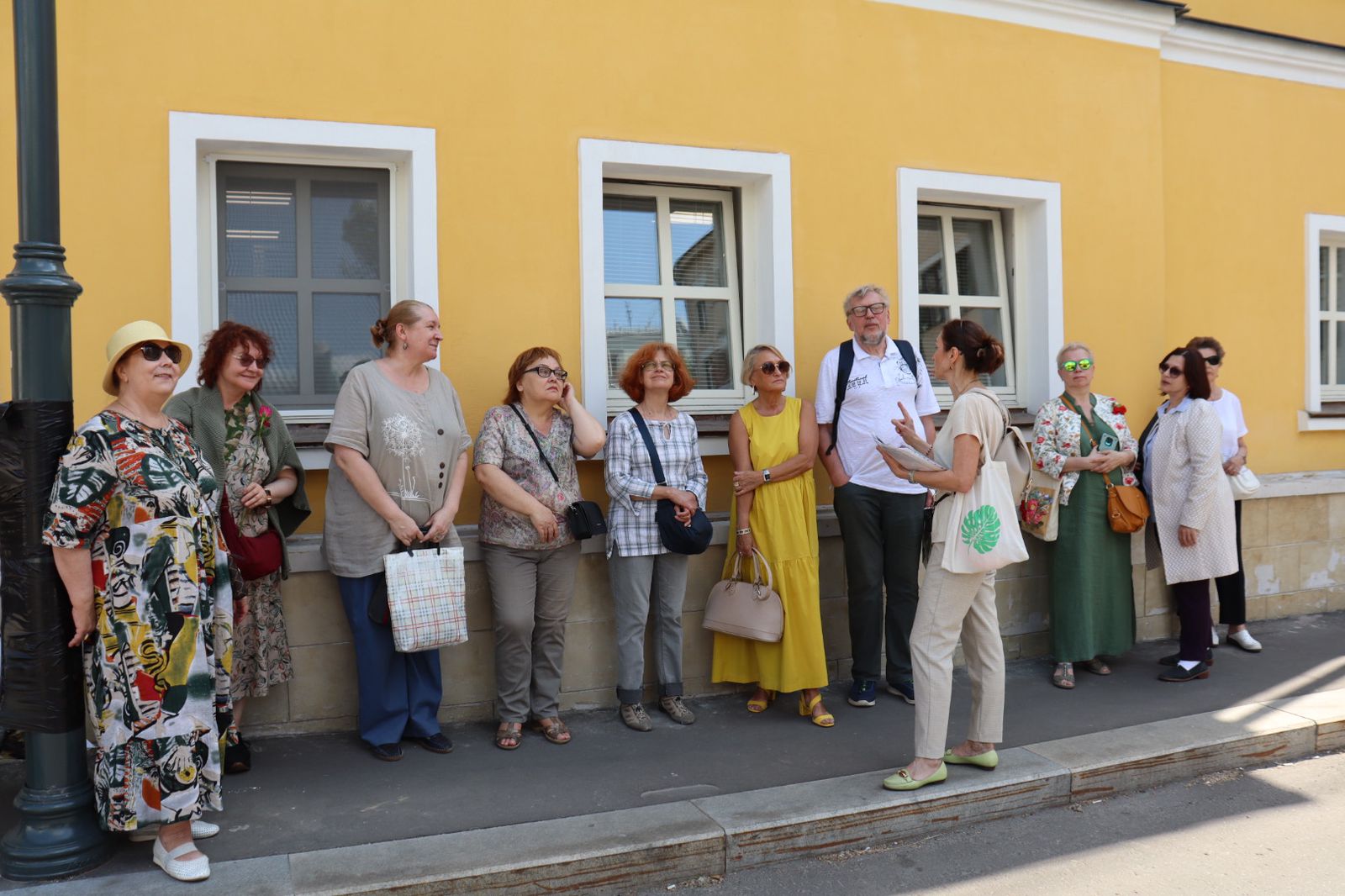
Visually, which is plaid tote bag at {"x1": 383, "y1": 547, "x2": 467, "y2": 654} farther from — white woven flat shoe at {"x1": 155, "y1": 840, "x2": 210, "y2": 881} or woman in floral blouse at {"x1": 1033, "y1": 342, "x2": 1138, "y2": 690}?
woman in floral blouse at {"x1": 1033, "y1": 342, "x2": 1138, "y2": 690}

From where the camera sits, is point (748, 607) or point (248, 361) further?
point (748, 607)

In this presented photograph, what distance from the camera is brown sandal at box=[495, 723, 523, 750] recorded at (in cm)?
495

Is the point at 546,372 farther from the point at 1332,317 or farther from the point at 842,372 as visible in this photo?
the point at 1332,317

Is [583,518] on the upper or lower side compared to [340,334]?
lower

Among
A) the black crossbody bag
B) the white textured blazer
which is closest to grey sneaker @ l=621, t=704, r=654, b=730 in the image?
the black crossbody bag

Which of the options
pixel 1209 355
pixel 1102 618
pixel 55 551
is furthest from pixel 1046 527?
pixel 55 551

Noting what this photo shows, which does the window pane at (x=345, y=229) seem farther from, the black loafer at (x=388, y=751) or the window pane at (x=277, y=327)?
the black loafer at (x=388, y=751)

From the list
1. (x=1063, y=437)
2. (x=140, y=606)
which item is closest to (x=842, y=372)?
(x=1063, y=437)

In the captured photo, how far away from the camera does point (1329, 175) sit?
816cm

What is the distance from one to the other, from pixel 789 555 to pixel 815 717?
838mm

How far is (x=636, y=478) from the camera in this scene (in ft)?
17.1

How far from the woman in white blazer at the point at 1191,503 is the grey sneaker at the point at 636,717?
319cm

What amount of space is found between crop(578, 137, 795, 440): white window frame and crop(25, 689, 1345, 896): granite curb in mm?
2280

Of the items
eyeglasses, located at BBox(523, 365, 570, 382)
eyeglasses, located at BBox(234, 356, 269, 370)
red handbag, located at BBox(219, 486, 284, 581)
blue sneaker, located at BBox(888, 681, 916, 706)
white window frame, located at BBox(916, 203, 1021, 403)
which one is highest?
white window frame, located at BBox(916, 203, 1021, 403)
